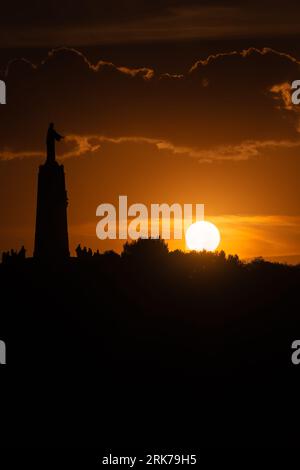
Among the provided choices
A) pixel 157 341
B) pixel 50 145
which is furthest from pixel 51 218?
pixel 157 341

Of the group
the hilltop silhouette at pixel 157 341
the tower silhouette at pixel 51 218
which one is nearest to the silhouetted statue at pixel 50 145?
the tower silhouette at pixel 51 218

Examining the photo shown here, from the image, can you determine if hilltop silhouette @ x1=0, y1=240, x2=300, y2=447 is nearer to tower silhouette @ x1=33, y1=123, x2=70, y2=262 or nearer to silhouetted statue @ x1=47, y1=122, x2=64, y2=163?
tower silhouette @ x1=33, y1=123, x2=70, y2=262

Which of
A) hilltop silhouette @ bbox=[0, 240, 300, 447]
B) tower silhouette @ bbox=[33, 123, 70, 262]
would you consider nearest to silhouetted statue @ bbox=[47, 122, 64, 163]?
tower silhouette @ bbox=[33, 123, 70, 262]

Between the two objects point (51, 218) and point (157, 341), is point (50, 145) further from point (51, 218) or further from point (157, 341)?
point (157, 341)

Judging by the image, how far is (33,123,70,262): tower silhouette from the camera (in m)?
71.6

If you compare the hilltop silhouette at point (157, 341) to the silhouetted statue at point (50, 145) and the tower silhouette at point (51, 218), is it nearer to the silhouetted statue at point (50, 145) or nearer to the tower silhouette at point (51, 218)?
the tower silhouette at point (51, 218)

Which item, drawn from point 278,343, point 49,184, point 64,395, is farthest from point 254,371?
point 49,184

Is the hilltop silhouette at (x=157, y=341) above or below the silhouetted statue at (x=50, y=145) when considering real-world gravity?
below

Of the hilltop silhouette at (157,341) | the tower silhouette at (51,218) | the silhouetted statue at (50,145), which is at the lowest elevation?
the hilltop silhouette at (157,341)

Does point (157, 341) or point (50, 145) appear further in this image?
point (50, 145)

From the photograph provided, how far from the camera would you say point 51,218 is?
71.6 m

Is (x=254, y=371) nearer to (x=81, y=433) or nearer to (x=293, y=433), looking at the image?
(x=293, y=433)

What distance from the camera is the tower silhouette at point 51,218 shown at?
71562 mm
